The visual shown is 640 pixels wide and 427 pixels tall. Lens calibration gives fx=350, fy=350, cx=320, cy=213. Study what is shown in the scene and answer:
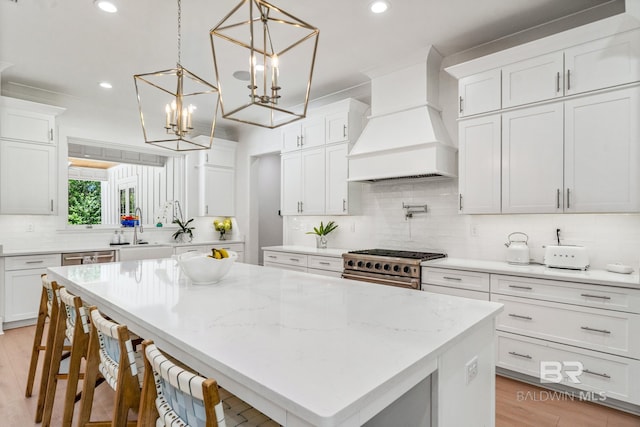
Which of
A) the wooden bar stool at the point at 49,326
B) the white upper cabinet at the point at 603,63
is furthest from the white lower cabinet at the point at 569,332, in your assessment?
the wooden bar stool at the point at 49,326

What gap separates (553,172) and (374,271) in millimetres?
1796

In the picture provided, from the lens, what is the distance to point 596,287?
241 centimetres

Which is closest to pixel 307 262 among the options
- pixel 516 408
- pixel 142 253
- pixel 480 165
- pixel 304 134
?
pixel 304 134

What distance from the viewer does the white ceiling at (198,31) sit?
277cm

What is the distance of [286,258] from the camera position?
15.5 ft

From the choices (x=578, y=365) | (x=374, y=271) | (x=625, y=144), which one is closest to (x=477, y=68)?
(x=625, y=144)

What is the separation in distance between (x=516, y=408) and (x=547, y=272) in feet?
3.27

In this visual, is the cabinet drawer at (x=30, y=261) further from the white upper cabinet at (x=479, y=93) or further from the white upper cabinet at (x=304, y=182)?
the white upper cabinet at (x=479, y=93)

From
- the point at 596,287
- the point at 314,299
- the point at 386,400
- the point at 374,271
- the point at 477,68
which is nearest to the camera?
the point at 386,400

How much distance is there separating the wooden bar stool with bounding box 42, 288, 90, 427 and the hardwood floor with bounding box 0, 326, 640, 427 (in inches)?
12.4

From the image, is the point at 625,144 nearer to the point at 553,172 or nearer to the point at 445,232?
the point at 553,172

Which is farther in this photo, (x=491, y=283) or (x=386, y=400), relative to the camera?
(x=491, y=283)

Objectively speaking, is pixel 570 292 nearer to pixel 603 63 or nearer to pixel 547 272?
pixel 547 272

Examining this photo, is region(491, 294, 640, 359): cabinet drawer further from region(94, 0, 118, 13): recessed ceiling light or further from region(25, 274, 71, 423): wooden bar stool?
region(94, 0, 118, 13): recessed ceiling light
